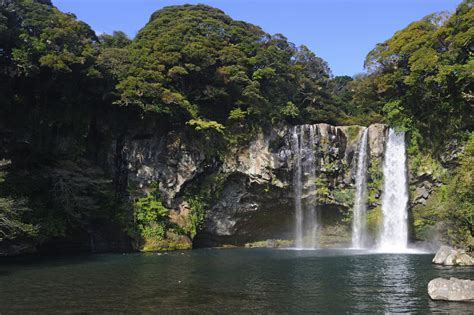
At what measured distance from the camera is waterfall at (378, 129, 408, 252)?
32062mm

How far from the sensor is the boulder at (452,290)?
1341 centimetres

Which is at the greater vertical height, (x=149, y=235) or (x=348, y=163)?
(x=348, y=163)

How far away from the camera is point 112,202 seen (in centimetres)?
3195

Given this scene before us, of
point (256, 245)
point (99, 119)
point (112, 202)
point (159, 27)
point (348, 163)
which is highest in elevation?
point (159, 27)

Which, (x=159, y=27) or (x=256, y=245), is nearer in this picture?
(x=256, y=245)

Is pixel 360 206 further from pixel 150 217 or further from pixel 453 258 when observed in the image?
pixel 150 217

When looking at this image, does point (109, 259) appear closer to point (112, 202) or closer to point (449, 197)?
point (112, 202)

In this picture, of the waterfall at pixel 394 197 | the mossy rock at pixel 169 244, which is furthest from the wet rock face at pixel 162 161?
the waterfall at pixel 394 197

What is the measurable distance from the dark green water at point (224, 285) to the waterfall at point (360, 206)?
837 cm

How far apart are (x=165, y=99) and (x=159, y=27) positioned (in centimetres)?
1070

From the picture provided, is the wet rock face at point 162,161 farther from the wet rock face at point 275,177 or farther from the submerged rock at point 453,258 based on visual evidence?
the submerged rock at point 453,258

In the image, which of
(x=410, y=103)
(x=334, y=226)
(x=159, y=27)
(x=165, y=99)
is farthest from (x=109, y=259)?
A: (x=410, y=103)

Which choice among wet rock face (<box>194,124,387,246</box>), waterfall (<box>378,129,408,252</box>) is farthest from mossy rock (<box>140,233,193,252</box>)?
waterfall (<box>378,129,408,252</box>)

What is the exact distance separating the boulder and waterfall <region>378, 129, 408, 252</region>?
1784 cm
